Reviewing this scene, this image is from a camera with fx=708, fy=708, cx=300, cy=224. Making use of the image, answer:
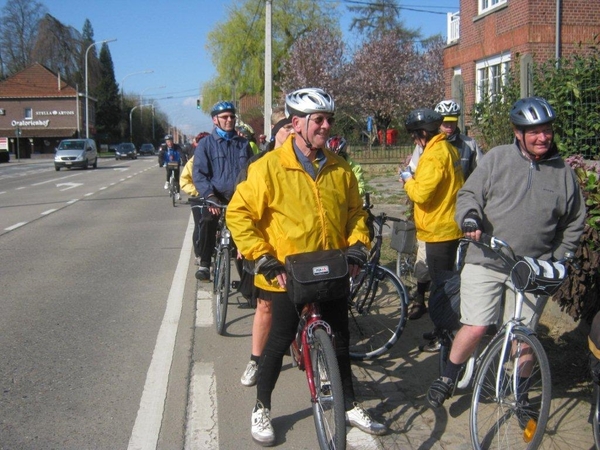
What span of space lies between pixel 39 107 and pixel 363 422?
279 feet

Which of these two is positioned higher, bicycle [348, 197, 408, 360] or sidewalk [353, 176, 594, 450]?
bicycle [348, 197, 408, 360]

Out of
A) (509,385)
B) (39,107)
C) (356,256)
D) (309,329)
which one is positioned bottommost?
(509,385)

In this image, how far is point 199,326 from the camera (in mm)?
6426

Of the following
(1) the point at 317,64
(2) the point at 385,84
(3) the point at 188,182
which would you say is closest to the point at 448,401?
(3) the point at 188,182

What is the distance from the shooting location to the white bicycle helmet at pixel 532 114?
12.1ft

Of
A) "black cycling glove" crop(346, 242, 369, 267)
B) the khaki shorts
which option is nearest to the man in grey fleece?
the khaki shorts

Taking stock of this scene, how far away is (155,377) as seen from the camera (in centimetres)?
507

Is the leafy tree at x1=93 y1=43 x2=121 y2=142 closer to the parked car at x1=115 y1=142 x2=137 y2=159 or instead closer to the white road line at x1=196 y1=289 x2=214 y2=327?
the parked car at x1=115 y1=142 x2=137 y2=159

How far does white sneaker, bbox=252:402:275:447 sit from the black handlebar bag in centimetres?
77

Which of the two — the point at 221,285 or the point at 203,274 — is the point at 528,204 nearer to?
the point at 221,285

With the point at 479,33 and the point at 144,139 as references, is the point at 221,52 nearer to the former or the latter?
the point at 479,33

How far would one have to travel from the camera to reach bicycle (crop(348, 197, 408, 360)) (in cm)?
534

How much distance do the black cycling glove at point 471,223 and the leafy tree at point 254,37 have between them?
46421 millimetres

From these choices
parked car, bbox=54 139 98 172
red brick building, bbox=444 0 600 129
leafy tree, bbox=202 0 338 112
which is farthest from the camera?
leafy tree, bbox=202 0 338 112
